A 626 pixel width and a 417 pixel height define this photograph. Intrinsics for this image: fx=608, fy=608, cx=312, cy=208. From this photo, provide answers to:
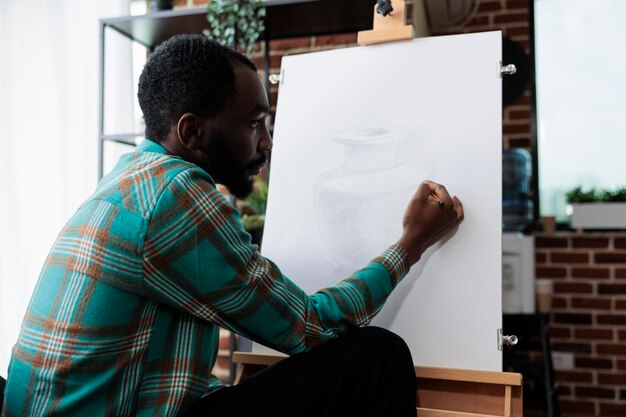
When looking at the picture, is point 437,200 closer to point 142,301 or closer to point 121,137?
point 142,301

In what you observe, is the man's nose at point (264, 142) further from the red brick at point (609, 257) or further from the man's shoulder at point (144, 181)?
the red brick at point (609, 257)

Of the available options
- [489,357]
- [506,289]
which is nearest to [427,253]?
[489,357]

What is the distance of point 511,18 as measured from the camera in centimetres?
256

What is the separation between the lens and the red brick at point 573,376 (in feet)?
8.14

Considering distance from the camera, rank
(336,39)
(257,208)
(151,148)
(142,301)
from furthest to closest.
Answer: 1. (336,39)
2. (257,208)
3. (151,148)
4. (142,301)

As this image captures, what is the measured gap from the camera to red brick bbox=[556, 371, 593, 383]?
8.14 feet

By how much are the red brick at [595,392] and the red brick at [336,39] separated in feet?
5.54

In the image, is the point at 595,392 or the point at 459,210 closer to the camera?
the point at 459,210

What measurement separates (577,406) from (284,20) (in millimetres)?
1923

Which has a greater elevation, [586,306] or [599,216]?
[599,216]

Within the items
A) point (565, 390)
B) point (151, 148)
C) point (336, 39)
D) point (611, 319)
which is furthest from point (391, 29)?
point (565, 390)

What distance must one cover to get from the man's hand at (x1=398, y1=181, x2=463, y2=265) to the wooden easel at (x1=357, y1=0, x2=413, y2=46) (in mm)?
381

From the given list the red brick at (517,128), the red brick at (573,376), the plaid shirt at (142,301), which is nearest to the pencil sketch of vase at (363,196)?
the plaid shirt at (142,301)

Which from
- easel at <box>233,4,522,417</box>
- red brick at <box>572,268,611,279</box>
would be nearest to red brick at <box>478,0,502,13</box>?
red brick at <box>572,268,611,279</box>
